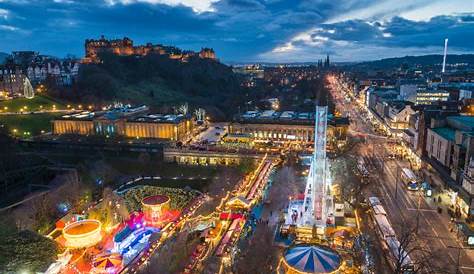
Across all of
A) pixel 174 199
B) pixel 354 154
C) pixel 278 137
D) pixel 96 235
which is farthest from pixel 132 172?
pixel 354 154

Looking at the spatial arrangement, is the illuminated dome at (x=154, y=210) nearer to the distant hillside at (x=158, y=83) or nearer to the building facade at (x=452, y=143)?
the building facade at (x=452, y=143)

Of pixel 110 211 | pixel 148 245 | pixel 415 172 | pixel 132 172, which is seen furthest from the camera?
pixel 132 172

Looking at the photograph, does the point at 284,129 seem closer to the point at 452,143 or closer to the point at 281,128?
the point at 281,128

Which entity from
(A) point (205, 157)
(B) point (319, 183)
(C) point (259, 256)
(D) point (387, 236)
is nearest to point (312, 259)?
(C) point (259, 256)

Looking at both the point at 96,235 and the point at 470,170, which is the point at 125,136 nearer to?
the point at 96,235

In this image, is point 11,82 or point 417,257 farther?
point 11,82

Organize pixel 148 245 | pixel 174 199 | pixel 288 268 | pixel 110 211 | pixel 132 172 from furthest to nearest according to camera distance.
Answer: pixel 132 172
pixel 174 199
pixel 110 211
pixel 148 245
pixel 288 268

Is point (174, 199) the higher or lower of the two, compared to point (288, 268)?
lower
